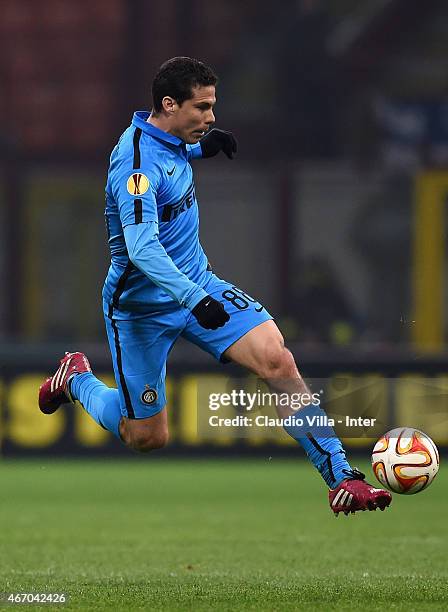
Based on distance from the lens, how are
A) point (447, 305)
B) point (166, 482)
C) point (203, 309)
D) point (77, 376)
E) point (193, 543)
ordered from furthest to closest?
point (447, 305) < point (166, 482) < point (193, 543) < point (77, 376) < point (203, 309)

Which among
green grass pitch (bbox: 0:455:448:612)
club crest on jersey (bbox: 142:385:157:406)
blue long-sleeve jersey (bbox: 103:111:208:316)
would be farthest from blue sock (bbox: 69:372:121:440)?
green grass pitch (bbox: 0:455:448:612)

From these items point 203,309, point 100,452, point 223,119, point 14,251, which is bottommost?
point 100,452

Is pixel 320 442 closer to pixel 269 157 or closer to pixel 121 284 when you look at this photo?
pixel 121 284

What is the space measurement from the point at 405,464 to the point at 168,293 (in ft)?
4.10

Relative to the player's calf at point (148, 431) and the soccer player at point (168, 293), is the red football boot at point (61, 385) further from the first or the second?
the player's calf at point (148, 431)

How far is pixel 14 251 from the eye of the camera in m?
17.3

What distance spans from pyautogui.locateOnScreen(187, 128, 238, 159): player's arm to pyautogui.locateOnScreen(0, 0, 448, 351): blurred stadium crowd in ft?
27.4

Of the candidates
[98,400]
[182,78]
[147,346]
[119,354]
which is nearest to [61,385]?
[98,400]

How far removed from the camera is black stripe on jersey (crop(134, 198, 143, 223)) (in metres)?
7.22

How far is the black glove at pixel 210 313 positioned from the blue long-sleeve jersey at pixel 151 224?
0.04m

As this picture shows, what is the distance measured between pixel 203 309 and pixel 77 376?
1.72m

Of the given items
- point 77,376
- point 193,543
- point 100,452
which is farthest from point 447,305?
point 77,376

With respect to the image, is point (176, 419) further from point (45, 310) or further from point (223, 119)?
point (223, 119)

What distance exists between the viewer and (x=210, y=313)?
6.97m
